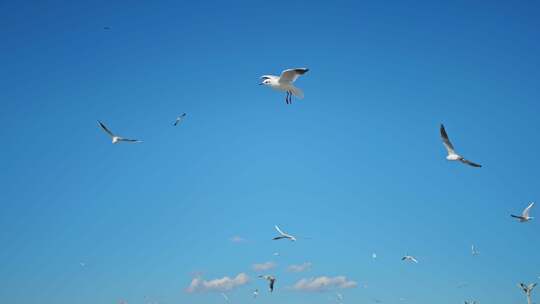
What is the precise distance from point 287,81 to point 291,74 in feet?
1.84

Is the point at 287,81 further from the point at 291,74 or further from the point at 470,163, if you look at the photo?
the point at 470,163

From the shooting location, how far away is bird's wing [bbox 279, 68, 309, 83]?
71.5ft

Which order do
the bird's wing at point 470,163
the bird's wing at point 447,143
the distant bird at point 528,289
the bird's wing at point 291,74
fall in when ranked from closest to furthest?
the bird's wing at point 470,163 < the bird's wing at point 291,74 < the bird's wing at point 447,143 < the distant bird at point 528,289

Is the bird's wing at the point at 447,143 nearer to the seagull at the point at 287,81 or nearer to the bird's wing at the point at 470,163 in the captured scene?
the bird's wing at the point at 470,163

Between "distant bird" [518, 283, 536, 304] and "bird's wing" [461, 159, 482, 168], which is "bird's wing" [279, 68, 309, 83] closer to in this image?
"bird's wing" [461, 159, 482, 168]

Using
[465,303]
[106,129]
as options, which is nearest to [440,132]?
[106,129]

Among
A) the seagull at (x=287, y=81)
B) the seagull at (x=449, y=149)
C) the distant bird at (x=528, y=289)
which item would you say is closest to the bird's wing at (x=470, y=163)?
the seagull at (x=449, y=149)

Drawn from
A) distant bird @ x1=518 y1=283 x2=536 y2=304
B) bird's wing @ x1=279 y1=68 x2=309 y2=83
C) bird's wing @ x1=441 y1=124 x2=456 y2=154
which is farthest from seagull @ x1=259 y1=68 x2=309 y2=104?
distant bird @ x1=518 y1=283 x2=536 y2=304

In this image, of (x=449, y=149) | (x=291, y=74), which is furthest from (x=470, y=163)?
(x=291, y=74)

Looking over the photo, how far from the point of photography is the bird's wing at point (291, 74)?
21.8m

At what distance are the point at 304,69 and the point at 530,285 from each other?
44.1m

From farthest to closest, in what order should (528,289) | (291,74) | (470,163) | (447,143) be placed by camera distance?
(528,289) → (447,143) → (470,163) → (291,74)

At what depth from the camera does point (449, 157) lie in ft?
76.9

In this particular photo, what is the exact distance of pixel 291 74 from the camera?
22062 mm
